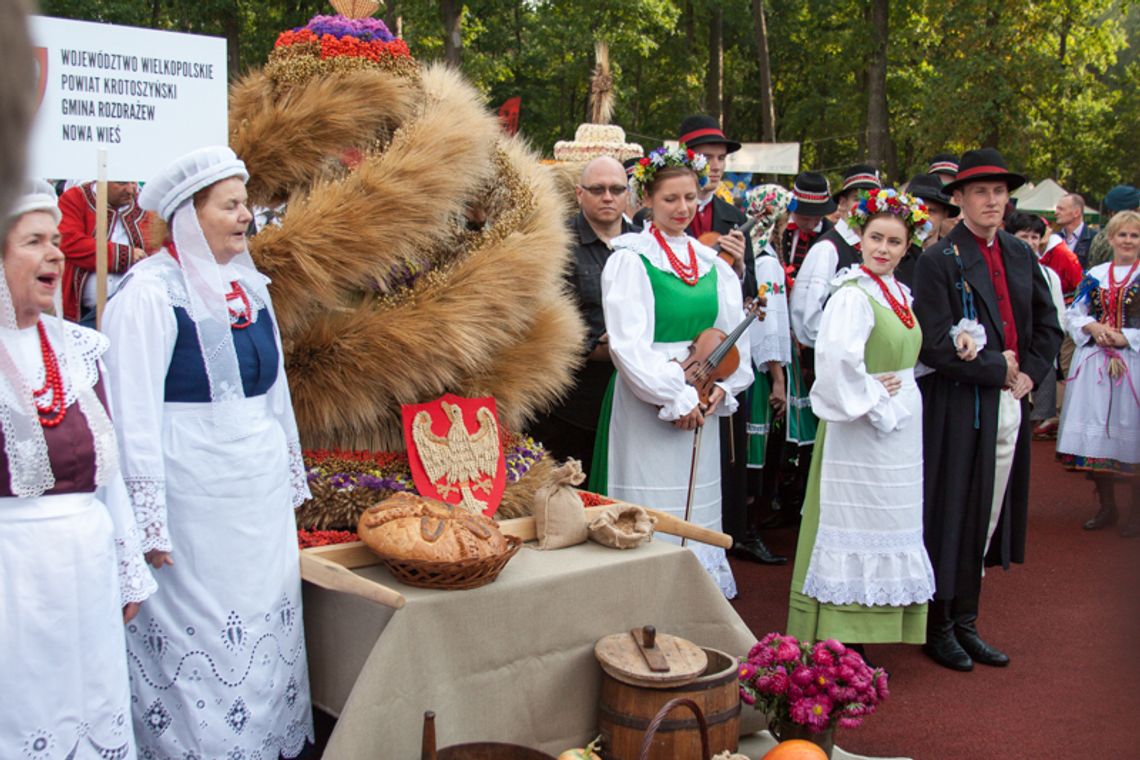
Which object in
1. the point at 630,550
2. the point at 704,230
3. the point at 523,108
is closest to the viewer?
the point at 630,550

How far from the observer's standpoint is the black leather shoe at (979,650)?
5.01 m

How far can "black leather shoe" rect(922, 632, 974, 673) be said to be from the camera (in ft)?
16.3

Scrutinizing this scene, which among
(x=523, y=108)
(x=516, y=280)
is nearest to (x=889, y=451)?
(x=516, y=280)

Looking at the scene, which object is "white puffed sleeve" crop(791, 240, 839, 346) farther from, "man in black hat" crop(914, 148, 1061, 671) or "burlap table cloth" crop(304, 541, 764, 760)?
"burlap table cloth" crop(304, 541, 764, 760)

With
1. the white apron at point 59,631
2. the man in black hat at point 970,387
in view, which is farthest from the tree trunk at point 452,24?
the white apron at point 59,631

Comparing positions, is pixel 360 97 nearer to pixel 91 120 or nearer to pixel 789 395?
pixel 91 120

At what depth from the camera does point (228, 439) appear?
10.6 ft

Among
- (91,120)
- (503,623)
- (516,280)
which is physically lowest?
(503,623)

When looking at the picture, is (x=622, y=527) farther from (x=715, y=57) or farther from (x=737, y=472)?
(x=715, y=57)

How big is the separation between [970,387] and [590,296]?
1792 millimetres

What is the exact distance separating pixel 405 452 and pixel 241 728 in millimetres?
1054

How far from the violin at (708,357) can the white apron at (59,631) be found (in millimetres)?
2613

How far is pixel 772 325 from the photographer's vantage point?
640 centimetres

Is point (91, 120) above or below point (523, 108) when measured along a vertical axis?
below
